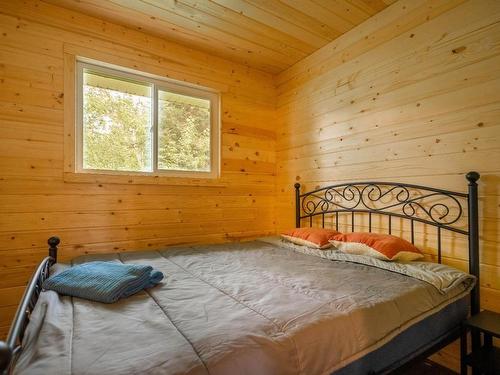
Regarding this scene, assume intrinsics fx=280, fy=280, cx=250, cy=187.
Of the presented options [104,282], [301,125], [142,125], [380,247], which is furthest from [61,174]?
[380,247]

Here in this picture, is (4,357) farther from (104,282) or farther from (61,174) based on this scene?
(61,174)

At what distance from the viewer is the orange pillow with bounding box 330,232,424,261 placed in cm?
169

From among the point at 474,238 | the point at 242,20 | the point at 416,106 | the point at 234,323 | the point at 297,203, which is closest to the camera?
the point at 234,323

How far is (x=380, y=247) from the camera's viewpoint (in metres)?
1.74

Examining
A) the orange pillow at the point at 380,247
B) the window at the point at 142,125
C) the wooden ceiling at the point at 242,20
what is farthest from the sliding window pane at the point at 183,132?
the orange pillow at the point at 380,247

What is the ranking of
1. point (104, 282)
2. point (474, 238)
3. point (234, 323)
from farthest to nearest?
point (474, 238) < point (104, 282) < point (234, 323)

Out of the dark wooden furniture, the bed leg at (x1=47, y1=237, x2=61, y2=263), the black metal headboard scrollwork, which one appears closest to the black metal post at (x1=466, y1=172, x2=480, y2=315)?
the black metal headboard scrollwork

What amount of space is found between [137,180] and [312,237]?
1515 millimetres

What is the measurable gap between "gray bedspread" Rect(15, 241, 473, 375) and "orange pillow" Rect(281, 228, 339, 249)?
535 millimetres

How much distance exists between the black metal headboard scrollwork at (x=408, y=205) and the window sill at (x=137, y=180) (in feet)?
3.01

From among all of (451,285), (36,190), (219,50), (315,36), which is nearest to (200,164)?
(219,50)

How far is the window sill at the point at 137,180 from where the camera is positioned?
213 centimetres

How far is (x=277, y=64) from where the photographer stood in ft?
9.87

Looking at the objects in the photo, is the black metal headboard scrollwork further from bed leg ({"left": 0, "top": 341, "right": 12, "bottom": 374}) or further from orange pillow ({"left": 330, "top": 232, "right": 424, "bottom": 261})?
bed leg ({"left": 0, "top": 341, "right": 12, "bottom": 374})
